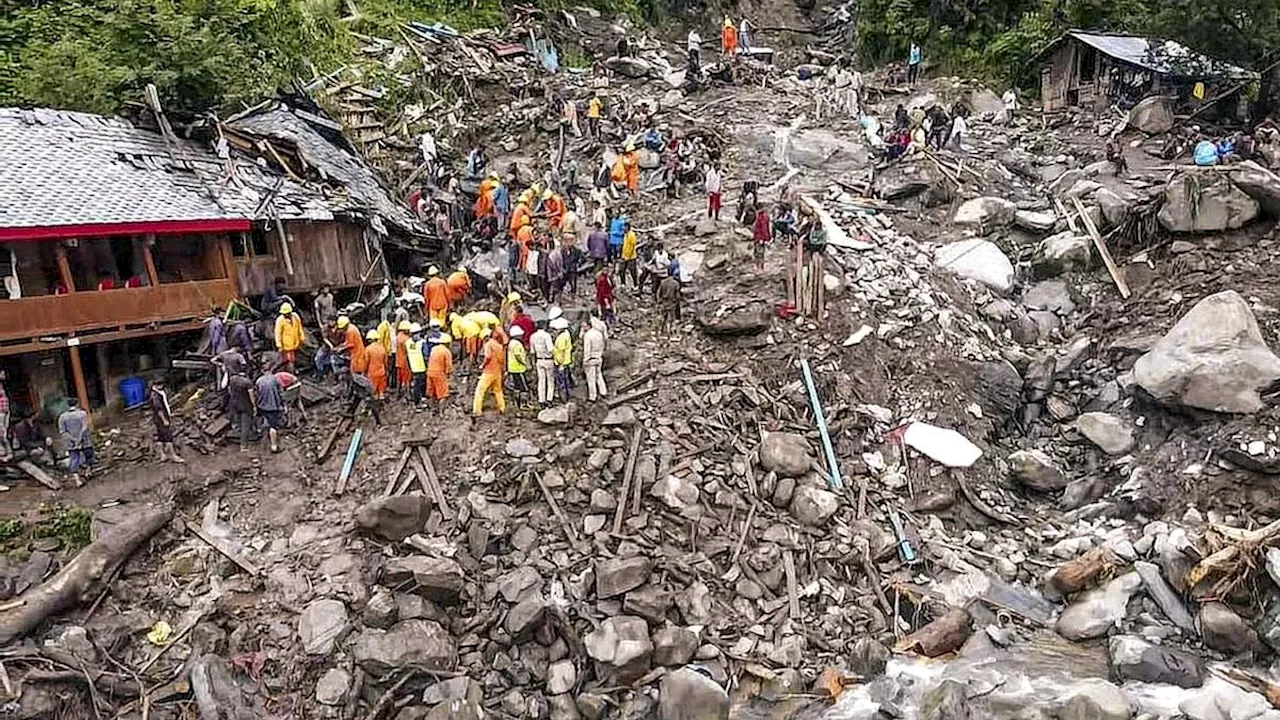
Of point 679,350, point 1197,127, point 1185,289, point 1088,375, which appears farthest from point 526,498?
point 1197,127

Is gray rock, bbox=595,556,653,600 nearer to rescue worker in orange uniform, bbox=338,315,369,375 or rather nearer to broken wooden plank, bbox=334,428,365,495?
broken wooden plank, bbox=334,428,365,495

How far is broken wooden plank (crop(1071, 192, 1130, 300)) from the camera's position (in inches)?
744

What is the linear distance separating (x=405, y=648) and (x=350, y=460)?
144 inches

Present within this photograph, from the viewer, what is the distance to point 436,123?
86.5 feet

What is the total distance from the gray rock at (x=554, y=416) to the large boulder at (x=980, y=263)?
997 cm

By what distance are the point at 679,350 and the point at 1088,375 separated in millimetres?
8017

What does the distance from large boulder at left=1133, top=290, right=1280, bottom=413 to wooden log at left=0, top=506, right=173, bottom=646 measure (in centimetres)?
1623

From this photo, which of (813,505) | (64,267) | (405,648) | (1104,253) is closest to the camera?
(405,648)

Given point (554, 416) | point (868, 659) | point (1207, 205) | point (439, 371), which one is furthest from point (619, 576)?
point (1207, 205)

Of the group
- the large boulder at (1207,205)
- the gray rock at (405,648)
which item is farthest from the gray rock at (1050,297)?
the gray rock at (405,648)

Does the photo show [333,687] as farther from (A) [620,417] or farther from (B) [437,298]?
(B) [437,298]

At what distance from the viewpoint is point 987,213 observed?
21.7 metres

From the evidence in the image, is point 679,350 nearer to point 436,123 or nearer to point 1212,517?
point 1212,517

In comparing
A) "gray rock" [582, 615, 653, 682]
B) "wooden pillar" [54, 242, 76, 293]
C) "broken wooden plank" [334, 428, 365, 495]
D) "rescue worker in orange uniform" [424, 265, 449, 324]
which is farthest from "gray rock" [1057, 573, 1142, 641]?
"wooden pillar" [54, 242, 76, 293]
